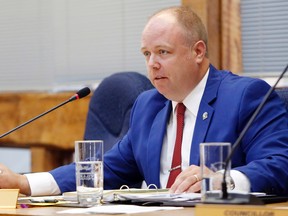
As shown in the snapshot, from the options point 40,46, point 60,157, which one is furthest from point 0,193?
point 40,46

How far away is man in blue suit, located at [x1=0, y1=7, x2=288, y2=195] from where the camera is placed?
2.74 meters

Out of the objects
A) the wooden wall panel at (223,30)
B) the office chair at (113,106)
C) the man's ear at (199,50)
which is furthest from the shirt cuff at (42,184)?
the wooden wall panel at (223,30)

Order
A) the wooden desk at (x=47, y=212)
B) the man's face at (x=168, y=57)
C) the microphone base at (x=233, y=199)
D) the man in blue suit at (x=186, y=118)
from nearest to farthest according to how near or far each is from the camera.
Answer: the microphone base at (x=233, y=199)
the wooden desk at (x=47, y=212)
the man in blue suit at (x=186, y=118)
the man's face at (x=168, y=57)

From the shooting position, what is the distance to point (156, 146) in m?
2.99

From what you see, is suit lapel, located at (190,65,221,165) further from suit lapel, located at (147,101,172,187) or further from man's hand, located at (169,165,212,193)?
man's hand, located at (169,165,212,193)

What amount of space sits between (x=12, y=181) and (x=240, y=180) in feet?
2.84

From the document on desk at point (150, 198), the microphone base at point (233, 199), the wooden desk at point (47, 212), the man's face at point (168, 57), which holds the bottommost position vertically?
the wooden desk at point (47, 212)

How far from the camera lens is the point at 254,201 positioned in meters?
1.75

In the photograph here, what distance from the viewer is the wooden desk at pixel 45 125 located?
472cm

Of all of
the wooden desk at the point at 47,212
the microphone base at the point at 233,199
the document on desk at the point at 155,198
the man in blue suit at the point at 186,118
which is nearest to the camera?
the microphone base at the point at 233,199

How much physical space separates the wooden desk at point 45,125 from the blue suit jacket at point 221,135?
1437 mm

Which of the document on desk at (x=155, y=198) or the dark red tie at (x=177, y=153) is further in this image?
the dark red tie at (x=177, y=153)

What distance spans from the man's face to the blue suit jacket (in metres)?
0.10

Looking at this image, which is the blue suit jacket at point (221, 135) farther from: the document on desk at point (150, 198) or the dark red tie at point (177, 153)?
the document on desk at point (150, 198)
